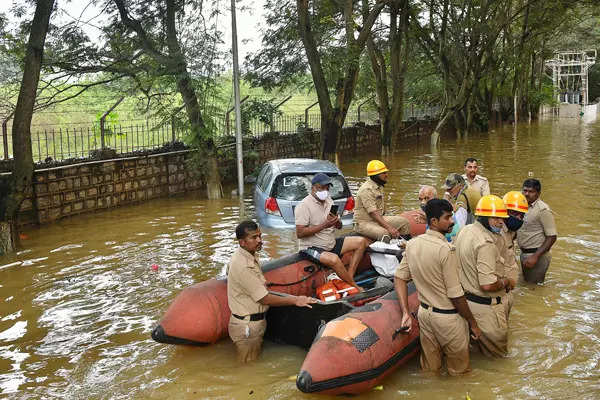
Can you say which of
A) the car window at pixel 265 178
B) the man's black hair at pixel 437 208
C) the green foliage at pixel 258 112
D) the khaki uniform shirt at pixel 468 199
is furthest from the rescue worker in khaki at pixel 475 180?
the green foliage at pixel 258 112

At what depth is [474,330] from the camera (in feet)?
19.1

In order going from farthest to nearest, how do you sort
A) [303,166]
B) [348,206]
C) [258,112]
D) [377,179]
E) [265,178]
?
[258,112], [265,178], [303,166], [348,206], [377,179]

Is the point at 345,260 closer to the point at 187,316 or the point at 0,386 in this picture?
the point at 187,316

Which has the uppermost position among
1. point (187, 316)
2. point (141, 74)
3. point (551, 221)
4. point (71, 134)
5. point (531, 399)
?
point (141, 74)

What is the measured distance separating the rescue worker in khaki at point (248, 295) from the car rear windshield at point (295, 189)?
493cm

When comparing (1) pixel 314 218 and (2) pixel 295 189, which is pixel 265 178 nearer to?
(2) pixel 295 189

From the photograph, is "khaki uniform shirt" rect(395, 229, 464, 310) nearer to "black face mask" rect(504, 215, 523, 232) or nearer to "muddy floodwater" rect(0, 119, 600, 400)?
"muddy floodwater" rect(0, 119, 600, 400)

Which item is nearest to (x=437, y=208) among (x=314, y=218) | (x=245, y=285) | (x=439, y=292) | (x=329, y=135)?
(x=439, y=292)

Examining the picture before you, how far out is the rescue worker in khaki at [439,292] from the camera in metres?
5.45

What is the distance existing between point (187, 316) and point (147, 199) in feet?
35.4

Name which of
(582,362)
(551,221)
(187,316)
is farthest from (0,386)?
(551,221)

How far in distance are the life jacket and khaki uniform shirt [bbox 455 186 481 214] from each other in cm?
221

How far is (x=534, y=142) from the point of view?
1296 inches

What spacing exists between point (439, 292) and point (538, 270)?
3852mm
